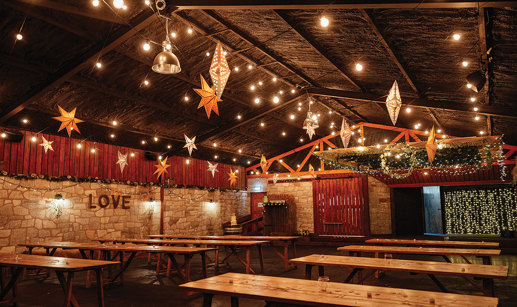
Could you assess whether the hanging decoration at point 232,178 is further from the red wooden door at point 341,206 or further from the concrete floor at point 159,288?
the concrete floor at point 159,288

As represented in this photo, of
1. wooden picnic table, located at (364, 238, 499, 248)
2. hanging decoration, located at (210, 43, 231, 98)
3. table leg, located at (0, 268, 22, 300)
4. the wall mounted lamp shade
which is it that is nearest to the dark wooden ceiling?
the wall mounted lamp shade

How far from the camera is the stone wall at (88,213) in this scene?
7.63 metres

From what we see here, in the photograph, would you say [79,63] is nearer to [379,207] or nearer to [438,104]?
[438,104]

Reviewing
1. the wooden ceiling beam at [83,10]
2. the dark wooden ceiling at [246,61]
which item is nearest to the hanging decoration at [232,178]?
the dark wooden ceiling at [246,61]

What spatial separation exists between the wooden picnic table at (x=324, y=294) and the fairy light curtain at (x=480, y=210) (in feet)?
40.4

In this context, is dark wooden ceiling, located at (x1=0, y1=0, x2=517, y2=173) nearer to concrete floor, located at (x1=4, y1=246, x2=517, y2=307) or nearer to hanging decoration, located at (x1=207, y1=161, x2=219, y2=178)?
hanging decoration, located at (x1=207, y1=161, x2=219, y2=178)

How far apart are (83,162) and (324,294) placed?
27.7 ft

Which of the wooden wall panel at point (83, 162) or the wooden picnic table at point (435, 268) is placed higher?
the wooden wall panel at point (83, 162)

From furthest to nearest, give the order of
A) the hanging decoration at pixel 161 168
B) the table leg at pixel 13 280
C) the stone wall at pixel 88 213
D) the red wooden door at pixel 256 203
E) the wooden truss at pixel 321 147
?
the red wooden door at pixel 256 203 → the wooden truss at pixel 321 147 → the hanging decoration at pixel 161 168 → the stone wall at pixel 88 213 → the table leg at pixel 13 280

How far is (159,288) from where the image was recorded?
5797mm

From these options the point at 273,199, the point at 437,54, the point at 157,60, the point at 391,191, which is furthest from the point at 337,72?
the point at 273,199

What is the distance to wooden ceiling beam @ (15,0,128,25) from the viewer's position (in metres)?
5.05

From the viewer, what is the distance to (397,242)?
673cm

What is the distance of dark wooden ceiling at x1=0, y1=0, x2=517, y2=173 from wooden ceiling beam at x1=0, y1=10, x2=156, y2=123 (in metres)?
0.03
